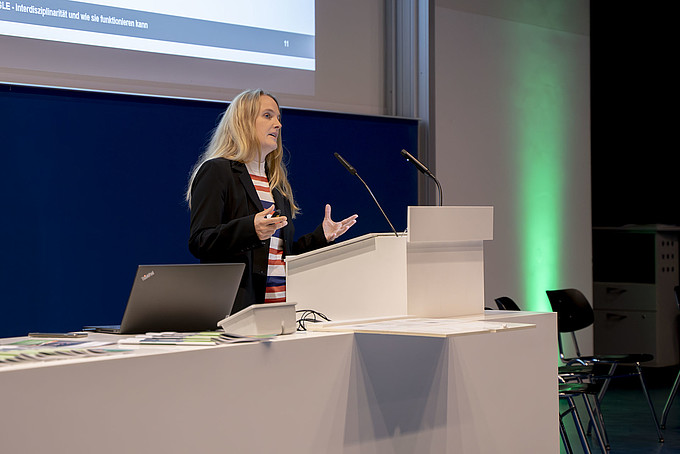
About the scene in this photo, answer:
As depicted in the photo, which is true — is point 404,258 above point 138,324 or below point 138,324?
above

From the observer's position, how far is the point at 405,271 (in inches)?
95.5

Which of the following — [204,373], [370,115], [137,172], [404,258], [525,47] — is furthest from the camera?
[525,47]

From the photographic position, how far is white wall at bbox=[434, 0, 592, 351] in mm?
5738

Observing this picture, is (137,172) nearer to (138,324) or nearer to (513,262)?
(138,324)

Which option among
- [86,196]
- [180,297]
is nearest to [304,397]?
[180,297]

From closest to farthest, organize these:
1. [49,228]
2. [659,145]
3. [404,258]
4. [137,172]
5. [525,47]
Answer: [404,258]
[49,228]
[137,172]
[525,47]
[659,145]

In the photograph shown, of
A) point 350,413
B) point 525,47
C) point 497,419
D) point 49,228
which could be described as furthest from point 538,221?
point 350,413

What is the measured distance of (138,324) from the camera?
208 centimetres

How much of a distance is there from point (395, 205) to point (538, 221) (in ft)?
4.43

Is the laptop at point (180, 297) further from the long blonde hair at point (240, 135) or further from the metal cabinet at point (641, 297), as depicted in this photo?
the metal cabinet at point (641, 297)

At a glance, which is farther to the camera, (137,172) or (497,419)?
(137,172)

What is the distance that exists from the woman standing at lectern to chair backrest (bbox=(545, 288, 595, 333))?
8.13ft

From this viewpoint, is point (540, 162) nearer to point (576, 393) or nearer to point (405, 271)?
point (576, 393)

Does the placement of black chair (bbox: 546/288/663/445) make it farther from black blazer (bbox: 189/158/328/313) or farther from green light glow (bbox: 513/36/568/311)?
black blazer (bbox: 189/158/328/313)
